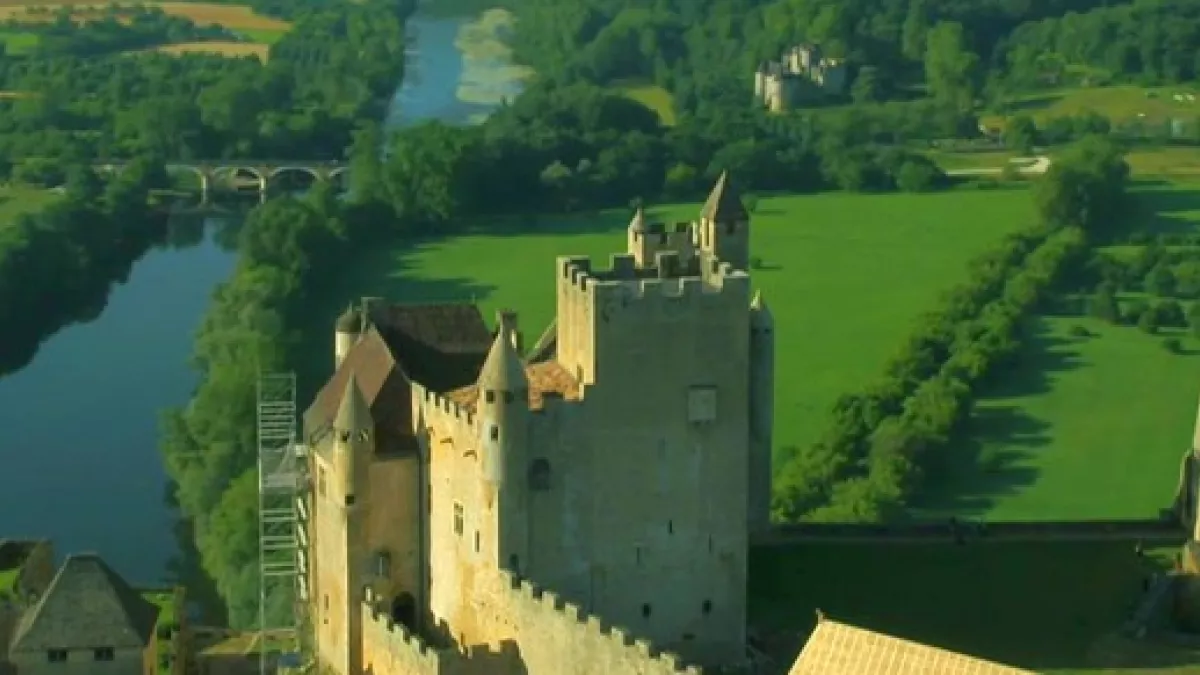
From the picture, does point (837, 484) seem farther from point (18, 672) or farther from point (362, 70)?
point (362, 70)

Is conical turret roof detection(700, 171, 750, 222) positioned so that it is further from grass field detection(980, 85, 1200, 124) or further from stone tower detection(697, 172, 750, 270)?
grass field detection(980, 85, 1200, 124)

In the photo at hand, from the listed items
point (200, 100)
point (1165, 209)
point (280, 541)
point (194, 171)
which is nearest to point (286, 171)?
point (194, 171)

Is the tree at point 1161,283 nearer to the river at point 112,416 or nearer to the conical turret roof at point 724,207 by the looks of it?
the river at point 112,416

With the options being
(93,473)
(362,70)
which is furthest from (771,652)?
(362,70)

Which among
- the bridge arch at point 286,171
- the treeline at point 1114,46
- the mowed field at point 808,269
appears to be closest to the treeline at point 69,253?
the mowed field at point 808,269

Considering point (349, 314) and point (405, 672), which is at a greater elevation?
point (349, 314)

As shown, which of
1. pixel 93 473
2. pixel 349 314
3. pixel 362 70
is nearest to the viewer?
pixel 349 314
